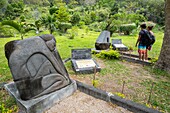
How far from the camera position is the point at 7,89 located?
346 centimetres

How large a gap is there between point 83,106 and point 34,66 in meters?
1.23

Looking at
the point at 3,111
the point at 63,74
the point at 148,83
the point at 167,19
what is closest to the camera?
the point at 3,111

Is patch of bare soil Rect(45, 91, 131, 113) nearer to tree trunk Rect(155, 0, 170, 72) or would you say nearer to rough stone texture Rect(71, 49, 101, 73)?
rough stone texture Rect(71, 49, 101, 73)

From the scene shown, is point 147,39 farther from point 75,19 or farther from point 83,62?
point 75,19

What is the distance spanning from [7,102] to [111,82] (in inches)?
101

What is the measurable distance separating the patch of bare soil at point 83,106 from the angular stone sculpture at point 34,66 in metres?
0.34

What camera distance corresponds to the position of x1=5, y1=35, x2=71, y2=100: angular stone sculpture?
2670 millimetres

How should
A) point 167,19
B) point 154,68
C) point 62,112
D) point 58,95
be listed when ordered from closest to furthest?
point 62,112 → point 58,95 → point 167,19 → point 154,68

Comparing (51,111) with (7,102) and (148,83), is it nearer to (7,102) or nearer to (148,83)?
(7,102)

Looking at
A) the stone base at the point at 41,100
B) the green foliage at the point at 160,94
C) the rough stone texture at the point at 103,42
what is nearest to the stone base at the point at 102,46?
the rough stone texture at the point at 103,42

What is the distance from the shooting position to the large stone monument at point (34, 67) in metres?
2.67

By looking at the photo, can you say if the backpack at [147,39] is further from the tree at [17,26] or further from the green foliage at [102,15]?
the green foliage at [102,15]

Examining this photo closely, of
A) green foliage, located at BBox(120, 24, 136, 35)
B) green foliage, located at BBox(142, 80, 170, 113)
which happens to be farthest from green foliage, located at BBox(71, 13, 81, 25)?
green foliage, located at BBox(142, 80, 170, 113)

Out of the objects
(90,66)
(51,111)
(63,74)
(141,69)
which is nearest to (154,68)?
(141,69)
